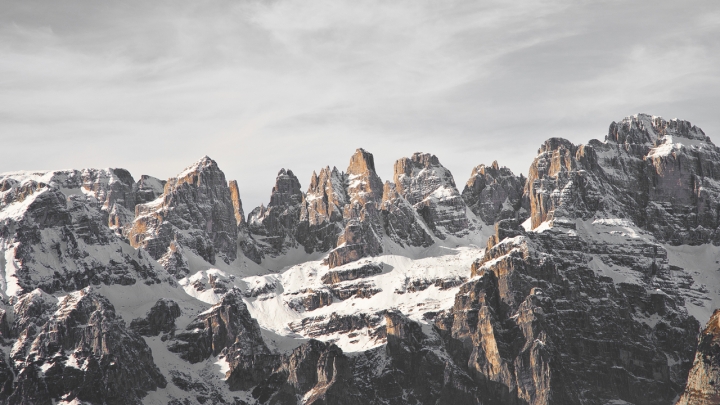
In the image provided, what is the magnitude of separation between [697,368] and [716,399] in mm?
3253

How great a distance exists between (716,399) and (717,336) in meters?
5.74

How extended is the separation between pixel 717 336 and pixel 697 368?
3.44 meters

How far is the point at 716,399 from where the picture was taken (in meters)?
101

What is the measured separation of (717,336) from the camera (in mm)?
102875

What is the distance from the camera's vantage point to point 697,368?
103 m
